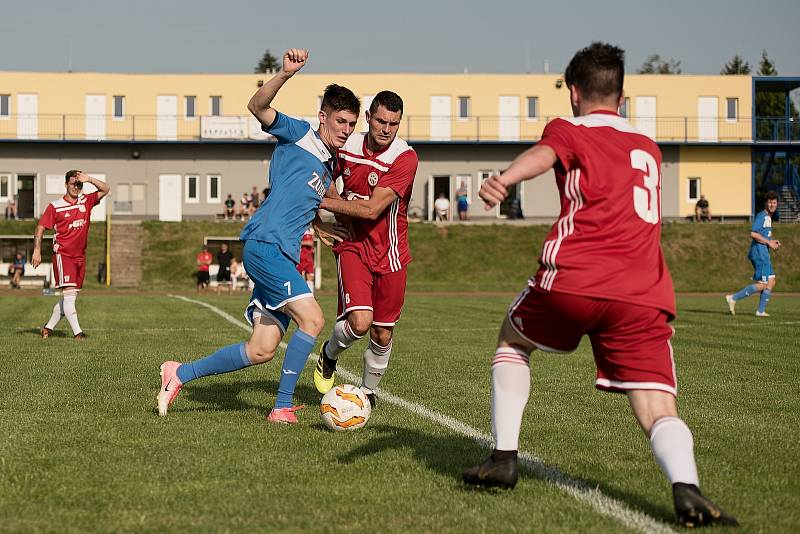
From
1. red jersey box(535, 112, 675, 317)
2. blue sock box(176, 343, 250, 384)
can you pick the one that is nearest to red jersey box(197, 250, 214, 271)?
blue sock box(176, 343, 250, 384)

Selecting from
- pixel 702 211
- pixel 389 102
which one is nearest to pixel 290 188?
pixel 389 102

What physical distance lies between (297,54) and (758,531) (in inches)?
150

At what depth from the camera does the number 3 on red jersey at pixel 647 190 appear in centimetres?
452

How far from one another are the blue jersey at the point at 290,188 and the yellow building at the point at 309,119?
48.3 m

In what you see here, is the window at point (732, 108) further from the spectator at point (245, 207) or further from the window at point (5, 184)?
the window at point (5, 184)

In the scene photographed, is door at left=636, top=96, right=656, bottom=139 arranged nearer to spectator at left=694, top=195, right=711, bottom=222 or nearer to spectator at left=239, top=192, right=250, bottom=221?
spectator at left=694, top=195, right=711, bottom=222

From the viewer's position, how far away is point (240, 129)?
54.4 meters

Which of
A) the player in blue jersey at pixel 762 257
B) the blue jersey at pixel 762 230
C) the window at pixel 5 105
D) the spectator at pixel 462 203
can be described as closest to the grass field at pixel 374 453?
the player in blue jersey at pixel 762 257

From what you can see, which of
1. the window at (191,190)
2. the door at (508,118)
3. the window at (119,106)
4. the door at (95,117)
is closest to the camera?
the door at (95,117)

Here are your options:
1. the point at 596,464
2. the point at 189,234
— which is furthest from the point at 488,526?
the point at 189,234

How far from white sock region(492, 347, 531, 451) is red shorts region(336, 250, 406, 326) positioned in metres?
2.74

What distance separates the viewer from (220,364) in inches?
279

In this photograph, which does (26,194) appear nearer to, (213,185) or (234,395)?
(213,185)

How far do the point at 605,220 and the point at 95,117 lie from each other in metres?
54.6
